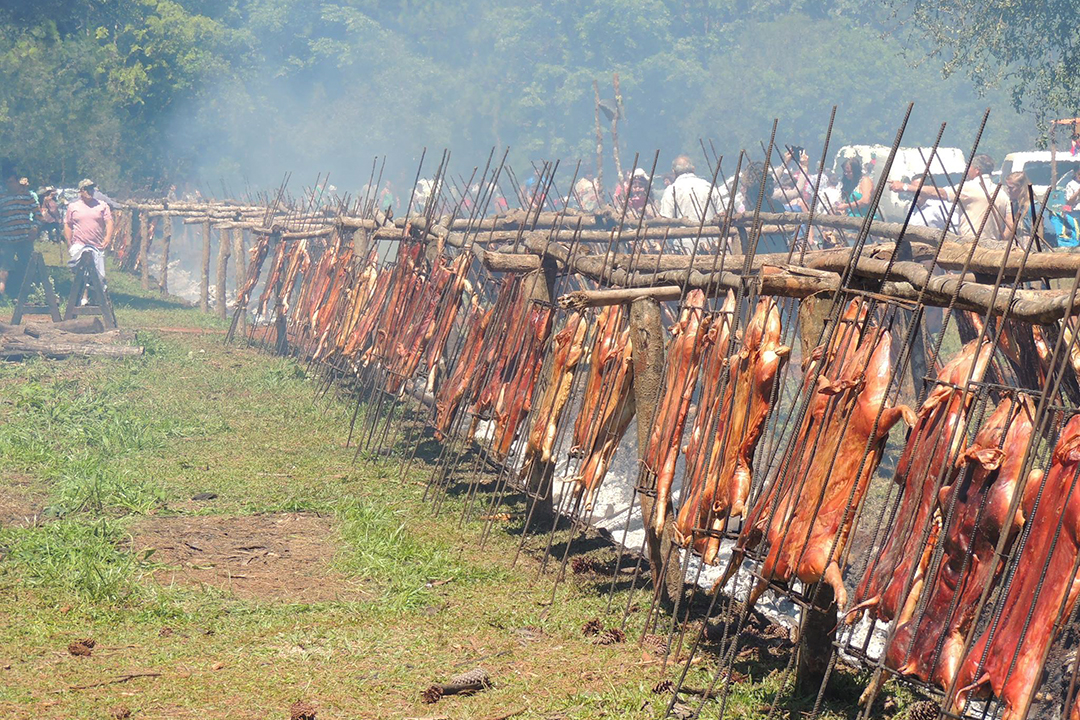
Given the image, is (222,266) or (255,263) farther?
(222,266)

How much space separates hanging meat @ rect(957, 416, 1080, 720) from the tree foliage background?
3108 cm

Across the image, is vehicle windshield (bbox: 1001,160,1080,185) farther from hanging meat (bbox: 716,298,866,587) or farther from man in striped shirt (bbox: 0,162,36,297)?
man in striped shirt (bbox: 0,162,36,297)

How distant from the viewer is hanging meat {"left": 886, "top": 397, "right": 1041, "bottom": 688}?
4.27m

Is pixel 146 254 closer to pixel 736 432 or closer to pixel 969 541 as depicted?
pixel 736 432

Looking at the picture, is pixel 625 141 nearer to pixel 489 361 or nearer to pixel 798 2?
pixel 798 2

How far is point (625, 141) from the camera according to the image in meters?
44.1

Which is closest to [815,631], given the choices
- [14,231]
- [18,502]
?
[18,502]

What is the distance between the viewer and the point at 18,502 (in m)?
9.68

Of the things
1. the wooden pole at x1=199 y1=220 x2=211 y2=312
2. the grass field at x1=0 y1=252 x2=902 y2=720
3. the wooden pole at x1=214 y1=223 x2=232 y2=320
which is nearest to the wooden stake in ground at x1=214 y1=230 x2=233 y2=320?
the wooden pole at x1=214 y1=223 x2=232 y2=320

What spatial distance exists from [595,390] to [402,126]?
41426 mm

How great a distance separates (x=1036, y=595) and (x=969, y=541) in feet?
1.70

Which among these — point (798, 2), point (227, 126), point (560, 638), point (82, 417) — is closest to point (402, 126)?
point (227, 126)

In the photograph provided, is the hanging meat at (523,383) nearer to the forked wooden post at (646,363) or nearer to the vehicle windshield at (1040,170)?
the forked wooden post at (646,363)

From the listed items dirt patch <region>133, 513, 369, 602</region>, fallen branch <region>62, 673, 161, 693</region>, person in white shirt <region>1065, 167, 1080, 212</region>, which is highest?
person in white shirt <region>1065, 167, 1080, 212</region>
